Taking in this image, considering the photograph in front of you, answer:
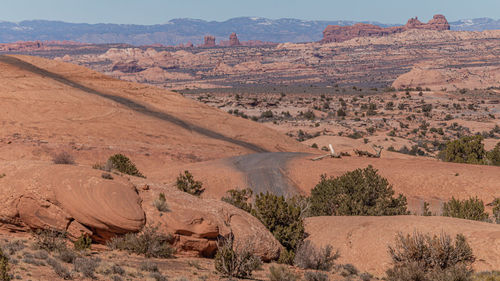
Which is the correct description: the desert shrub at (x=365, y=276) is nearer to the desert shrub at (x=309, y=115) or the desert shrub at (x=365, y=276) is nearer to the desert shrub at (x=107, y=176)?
the desert shrub at (x=107, y=176)

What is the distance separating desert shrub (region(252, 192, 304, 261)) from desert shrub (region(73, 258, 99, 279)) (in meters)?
6.36

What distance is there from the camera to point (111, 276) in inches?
405

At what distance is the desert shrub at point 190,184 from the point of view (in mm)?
23594

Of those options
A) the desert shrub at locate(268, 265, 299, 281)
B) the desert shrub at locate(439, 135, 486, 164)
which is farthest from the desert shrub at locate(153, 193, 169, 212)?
the desert shrub at locate(439, 135, 486, 164)

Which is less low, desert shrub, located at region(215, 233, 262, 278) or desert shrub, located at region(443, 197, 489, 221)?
desert shrub, located at region(215, 233, 262, 278)

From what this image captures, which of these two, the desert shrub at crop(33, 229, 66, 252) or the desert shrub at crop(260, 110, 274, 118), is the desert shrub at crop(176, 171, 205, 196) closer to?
the desert shrub at crop(33, 229, 66, 252)

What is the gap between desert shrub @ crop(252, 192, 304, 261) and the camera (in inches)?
619

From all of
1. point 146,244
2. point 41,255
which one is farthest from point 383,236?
point 41,255

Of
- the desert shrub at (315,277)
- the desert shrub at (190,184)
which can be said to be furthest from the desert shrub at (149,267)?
the desert shrub at (190,184)

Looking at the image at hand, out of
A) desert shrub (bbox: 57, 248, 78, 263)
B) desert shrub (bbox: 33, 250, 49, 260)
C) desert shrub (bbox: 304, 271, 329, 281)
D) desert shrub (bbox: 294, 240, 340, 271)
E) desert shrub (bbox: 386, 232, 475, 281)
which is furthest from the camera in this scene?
desert shrub (bbox: 294, 240, 340, 271)

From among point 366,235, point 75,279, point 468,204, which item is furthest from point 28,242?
point 468,204

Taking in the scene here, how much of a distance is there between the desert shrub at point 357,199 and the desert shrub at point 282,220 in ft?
12.2

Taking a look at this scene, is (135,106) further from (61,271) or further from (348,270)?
(61,271)

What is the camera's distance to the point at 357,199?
1970cm
